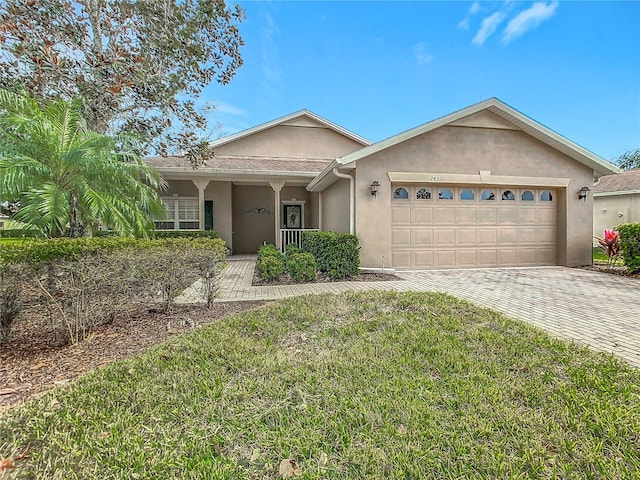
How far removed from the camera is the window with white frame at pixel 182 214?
14375 mm

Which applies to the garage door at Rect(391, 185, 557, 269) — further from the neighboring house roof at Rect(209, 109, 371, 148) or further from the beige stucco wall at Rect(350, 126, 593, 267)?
the neighboring house roof at Rect(209, 109, 371, 148)

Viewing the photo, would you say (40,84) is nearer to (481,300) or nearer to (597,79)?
(481,300)

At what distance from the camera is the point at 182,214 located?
14.5 metres

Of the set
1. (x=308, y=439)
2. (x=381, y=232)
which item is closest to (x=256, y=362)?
(x=308, y=439)

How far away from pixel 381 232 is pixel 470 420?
286 inches

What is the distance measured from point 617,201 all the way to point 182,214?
23.3 metres

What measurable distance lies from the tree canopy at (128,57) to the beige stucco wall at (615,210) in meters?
20.4

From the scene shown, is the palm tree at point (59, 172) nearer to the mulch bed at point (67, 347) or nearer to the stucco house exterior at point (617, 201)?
the mulch bed at point (67, 347)

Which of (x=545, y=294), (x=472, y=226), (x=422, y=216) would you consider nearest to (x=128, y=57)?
(x=422, y=216)

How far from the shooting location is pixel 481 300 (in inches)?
242

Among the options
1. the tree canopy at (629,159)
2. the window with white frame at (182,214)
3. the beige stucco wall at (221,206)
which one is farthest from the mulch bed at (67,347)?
the tree canopy at (629,159)

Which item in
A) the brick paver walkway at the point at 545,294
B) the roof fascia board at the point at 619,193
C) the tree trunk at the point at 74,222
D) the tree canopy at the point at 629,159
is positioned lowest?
the brick paver walkway at the point at 545,294

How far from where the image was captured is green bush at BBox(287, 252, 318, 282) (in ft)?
27.2

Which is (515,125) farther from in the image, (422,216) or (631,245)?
(631,245)
